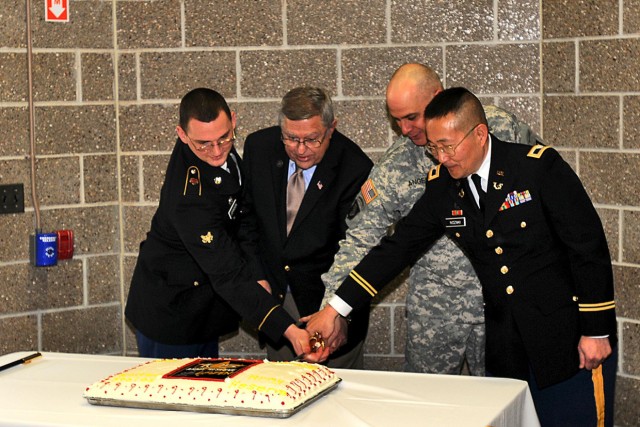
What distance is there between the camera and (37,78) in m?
4.11

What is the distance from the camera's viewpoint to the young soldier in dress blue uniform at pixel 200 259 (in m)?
3.19

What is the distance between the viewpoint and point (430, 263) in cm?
342

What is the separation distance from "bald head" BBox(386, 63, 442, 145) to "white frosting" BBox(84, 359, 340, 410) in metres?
Result: 1.06

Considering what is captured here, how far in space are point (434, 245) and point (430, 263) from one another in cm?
7

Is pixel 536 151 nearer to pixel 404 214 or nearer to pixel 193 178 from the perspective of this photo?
pixel 404 214

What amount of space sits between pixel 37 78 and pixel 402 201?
1.73 meters

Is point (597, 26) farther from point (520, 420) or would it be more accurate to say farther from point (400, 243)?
point (520, 420)

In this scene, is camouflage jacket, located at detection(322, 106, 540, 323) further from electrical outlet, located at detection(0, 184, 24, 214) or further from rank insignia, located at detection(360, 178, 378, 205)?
electrical outlet, located at detection(0, 184, 24, 214)

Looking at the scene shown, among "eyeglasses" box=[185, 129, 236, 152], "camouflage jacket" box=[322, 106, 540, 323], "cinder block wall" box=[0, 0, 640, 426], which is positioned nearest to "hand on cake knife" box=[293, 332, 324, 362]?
"camouflage jacket" box=[322, 106, 540, 323]

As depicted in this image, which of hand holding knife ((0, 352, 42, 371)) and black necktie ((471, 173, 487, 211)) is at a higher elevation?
black necktie ((471, 173, 487, 211))

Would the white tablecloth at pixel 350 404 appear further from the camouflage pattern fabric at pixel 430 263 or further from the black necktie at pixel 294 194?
the black necktie at pixel 294 194

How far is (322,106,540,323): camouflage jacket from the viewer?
11.0 ft

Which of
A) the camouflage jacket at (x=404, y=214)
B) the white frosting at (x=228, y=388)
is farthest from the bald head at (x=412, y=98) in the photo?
the white frosting at (x=228, y=388)

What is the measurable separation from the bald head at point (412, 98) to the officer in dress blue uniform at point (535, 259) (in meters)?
0.38
